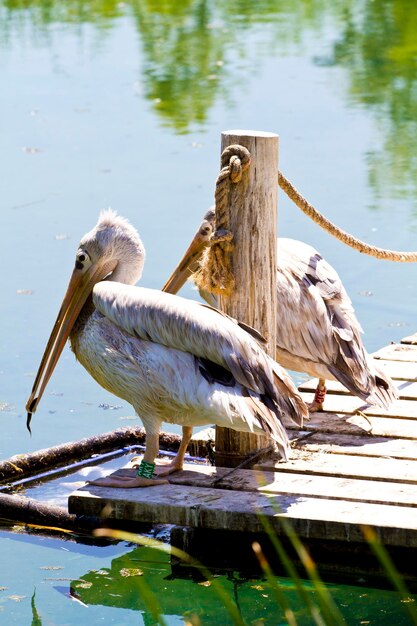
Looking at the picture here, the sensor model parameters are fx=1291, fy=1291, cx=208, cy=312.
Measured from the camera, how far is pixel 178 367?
4.14 metres

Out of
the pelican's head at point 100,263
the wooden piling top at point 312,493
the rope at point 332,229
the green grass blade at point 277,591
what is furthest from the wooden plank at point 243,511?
the green grass blade at point 277,591

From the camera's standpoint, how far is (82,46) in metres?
16.2

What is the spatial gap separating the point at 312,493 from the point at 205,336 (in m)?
0.60

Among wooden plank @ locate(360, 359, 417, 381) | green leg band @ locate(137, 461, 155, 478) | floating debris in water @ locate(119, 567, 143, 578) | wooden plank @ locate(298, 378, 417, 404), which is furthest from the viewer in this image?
wooden plank @ locate(360, 359, 417, 381)

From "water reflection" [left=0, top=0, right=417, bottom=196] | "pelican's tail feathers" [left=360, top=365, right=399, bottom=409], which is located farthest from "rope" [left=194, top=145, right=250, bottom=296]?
"water reflection" [left=0, top=0, right=417, bottom=196]

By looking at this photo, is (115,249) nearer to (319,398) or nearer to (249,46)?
(319,398)

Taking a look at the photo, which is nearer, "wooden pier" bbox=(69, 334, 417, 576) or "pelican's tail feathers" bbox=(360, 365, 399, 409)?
"wooden pier" bbox=(69, 334, 417, 576)

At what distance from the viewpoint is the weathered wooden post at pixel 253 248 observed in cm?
432

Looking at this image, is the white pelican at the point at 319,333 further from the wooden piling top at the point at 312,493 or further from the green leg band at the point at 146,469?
the green leg band at the point at 146,469

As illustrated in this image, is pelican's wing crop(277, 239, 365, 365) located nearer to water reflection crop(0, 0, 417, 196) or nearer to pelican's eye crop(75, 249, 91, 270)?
pelican's eye crop(75, 249, 91, 270)

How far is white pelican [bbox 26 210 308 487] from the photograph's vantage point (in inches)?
160

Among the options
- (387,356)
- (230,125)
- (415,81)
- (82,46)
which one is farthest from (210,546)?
(82,46)

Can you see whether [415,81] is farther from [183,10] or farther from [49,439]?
[49,439]

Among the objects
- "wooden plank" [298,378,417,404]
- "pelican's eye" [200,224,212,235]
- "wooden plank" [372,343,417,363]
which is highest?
"pelican's eye" [200,224,212,235]
